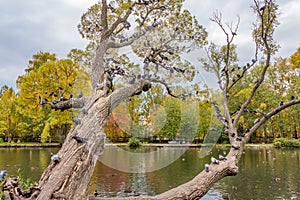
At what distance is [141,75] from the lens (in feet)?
15.4

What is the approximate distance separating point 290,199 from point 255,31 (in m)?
5.28

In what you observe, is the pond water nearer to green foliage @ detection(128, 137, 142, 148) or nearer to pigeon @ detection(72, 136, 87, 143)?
pigeon @ detection(72, 136, 87, 143)

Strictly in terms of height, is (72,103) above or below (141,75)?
below

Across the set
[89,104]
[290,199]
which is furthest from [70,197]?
[290,199]

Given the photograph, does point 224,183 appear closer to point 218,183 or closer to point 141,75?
point 218,183

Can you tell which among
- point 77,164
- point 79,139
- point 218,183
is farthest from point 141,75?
point 218,183

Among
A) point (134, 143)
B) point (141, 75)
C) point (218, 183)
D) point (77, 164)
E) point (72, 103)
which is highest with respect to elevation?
point (141, 75)

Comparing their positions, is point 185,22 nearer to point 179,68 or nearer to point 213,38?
point 213,38

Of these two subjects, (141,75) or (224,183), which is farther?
(224,183)

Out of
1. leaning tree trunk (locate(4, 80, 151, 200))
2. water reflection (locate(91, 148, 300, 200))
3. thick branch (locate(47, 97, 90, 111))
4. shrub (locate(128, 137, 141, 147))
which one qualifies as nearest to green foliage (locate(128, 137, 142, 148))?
shrub (locate(128, 137, 141, 147))

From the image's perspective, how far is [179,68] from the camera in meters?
5.50

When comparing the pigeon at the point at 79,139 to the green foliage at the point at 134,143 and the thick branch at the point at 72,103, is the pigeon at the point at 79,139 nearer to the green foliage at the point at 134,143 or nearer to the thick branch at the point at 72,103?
the thick branch at the point at 72,103

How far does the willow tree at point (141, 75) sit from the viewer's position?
3.13 meters

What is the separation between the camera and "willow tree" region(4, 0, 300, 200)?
3.13 meters
